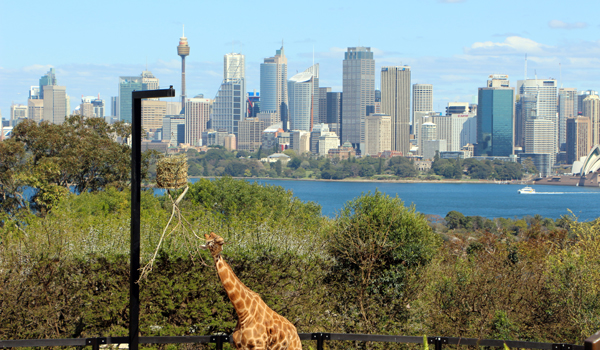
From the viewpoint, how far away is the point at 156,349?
748 centimetres

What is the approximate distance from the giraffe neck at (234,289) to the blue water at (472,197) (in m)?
83.4

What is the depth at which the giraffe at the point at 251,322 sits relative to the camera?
4617mm

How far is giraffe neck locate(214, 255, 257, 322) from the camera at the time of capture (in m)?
4.61

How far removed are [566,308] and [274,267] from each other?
503 centimetres

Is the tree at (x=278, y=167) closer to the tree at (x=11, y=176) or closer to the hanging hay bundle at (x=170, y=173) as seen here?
the tree at (x=11, y=176)

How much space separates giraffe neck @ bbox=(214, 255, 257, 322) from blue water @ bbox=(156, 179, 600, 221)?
8336 cm

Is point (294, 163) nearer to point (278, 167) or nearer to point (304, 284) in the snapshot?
point (278, 167)

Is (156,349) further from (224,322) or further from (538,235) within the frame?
(538,235)

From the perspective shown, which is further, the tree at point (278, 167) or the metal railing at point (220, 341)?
the tree at point (278, 167)

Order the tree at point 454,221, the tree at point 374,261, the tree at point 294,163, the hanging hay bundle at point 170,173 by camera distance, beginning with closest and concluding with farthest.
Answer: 1. the hanging hay bundle at point 170,173
2. the tree at point 374,261
3. the tree at point 454,221
4. the tree at point 294,163

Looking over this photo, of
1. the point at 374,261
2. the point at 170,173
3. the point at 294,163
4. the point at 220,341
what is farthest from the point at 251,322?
the point at 294,163

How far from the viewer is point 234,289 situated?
15.2 feet

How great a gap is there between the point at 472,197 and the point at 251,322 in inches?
5023

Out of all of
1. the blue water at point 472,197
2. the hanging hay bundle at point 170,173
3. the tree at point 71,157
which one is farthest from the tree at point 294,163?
the hanging hay bundle at point 170,173
